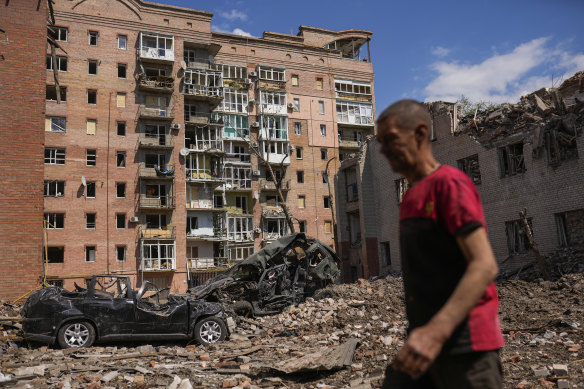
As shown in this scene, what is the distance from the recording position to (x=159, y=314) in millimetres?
13531

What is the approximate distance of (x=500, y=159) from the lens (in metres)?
22.0

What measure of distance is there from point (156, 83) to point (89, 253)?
15.8 meters

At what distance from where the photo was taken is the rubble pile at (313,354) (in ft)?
28.1

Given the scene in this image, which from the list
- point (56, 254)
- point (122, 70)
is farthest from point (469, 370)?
point (122, 70)

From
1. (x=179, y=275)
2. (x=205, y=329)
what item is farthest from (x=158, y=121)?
(x=205, y=329)

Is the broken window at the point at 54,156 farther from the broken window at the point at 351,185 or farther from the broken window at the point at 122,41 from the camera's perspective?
the broken window at the point at 351,185

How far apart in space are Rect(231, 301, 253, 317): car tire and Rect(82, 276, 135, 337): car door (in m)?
4.98

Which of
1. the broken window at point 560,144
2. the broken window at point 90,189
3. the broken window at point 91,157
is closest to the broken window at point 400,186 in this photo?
the broken window at point 560,144

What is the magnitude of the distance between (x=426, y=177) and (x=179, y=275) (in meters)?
41.7

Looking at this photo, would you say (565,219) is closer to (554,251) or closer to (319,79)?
(554,251)

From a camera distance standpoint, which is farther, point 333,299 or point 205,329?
point 333,299

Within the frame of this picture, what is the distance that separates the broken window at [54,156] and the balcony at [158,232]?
332 inches

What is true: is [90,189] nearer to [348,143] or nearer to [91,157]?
[91,157]

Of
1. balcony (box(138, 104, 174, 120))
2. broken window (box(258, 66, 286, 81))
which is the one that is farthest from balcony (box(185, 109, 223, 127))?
broken window (box(258, 66, 286, 81))
